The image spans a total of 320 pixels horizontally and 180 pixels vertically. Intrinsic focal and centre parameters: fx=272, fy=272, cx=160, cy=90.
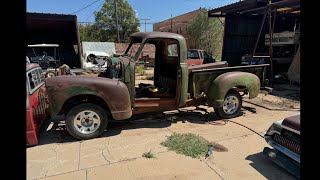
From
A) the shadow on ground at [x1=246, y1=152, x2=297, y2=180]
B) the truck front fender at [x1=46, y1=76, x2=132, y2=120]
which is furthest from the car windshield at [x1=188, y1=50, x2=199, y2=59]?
the shadow on ground at [x1=246, y1=152, x2=297, y2=180]

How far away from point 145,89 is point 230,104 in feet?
6.96

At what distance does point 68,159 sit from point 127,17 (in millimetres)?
32185

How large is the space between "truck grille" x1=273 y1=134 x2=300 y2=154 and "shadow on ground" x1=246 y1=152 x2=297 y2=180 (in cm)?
39

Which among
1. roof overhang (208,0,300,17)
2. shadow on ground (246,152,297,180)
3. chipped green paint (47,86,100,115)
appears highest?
roof overhang (208,0,300,17)

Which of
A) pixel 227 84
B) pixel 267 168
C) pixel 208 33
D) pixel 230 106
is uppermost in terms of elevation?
pixel 208 33

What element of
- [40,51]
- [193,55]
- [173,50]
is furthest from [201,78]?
[40,51]

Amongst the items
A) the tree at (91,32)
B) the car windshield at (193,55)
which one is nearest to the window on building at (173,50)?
the car windshield at (193,55)

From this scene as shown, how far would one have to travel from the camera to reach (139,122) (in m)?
6.23

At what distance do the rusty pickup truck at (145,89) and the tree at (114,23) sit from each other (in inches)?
1083

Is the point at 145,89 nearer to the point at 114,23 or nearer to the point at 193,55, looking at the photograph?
the point at 193,55

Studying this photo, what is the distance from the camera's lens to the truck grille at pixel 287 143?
370 cm

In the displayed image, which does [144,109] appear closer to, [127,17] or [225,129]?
[225,129]

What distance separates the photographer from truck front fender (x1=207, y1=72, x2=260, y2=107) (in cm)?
619

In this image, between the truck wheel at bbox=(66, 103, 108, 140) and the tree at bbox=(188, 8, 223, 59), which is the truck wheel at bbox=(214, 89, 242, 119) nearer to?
the truck wheel at bbox=(66, 103, 108, 140)
